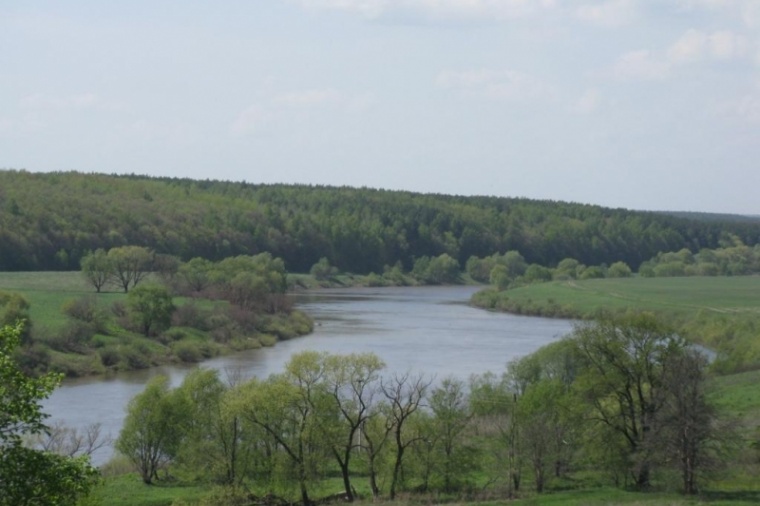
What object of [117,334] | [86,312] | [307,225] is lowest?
Result: [117,334]

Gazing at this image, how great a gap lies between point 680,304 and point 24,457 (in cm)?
6617

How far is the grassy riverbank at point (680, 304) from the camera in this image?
53500 mm

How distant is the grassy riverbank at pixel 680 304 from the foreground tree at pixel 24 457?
3608 centimetres

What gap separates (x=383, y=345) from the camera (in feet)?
181

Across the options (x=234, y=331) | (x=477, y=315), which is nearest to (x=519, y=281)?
(x=477, y=315)

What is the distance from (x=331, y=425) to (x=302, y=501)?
190cm

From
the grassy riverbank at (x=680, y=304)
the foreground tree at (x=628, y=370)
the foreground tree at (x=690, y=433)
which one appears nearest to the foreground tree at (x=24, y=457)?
the foreground tree at (x=690, y=433)

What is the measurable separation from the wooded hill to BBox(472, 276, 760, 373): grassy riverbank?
3320 cm

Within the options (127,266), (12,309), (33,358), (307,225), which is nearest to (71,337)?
(12,309)

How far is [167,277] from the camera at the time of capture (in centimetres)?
7488

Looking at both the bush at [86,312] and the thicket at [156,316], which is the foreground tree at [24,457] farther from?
the bush at [86,312]

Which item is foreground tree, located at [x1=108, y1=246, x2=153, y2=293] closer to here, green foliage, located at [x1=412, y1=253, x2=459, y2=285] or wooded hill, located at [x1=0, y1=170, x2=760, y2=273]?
wooded hill, located at [x1=0, y1=170, x2=760, y2=273]

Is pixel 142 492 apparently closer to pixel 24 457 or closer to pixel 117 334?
pixel 24 457

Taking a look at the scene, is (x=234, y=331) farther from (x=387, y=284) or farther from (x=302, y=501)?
(x=387, y=284)
